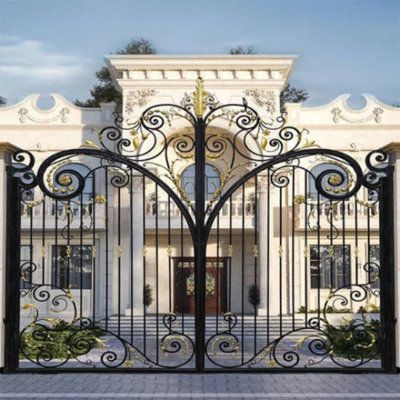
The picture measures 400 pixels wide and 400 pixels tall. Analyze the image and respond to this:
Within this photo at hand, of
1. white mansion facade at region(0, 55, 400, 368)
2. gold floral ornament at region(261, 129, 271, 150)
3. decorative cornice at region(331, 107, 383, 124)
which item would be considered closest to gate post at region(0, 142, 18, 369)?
gold floral ornament at region(261, 129, 271, 150)

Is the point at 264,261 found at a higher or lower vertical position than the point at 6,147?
lower

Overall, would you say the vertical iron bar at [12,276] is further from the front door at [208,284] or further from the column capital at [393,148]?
the front door at [208,284]

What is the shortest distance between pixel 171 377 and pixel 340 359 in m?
4.49

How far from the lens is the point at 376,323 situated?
1252 centimetres

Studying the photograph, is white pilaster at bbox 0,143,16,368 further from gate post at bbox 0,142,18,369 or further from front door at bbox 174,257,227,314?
front door at bbox 174,257,227,314

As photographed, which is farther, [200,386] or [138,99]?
[138,99]

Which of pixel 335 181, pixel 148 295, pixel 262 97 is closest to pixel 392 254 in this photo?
pixel 335 181

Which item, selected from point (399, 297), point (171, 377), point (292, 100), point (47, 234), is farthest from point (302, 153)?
point (292, 100)

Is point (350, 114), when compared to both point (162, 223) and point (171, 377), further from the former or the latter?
point (171, 377)

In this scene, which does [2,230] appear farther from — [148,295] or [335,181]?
[148,295]

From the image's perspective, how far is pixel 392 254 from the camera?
963 cm

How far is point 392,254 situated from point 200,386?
266 centimetres

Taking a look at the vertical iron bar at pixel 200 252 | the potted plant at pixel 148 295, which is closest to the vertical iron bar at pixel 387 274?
the vertical iron bar at pixel 200 252

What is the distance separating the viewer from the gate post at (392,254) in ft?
31.3
